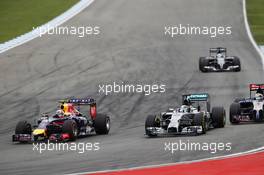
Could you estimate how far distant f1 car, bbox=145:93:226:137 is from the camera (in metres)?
21.1

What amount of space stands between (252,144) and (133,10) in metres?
29.1

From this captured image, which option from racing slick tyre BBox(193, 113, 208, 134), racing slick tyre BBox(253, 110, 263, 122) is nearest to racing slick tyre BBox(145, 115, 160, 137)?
racing slick tyre BBox(193, 113, 208, 134)

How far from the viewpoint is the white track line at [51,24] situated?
127 ft

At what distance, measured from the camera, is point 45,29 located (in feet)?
138

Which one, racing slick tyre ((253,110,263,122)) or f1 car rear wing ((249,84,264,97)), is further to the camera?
f1 car rear wing ((249,84,264,97))

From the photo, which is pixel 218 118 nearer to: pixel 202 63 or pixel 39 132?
pixel 39 132

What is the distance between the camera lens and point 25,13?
47094 millimetres

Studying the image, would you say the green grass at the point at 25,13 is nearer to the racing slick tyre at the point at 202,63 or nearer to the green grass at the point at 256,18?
the green grass at the point at 256,18

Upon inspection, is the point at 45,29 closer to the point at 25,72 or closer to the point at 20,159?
the point at 25,72

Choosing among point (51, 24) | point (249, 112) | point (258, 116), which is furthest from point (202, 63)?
point (51, 24)

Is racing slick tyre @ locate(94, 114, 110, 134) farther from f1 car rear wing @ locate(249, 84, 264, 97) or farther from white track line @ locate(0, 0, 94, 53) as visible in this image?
white track line @ locate(0, 0, 94, 53)

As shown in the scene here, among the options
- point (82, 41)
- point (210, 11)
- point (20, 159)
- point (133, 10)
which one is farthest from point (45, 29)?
point (20, 159)

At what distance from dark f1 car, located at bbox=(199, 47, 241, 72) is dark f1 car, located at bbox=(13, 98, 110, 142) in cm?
1064

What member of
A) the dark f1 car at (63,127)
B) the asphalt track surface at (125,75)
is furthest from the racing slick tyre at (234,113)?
the dark f1 car at (63,127)
